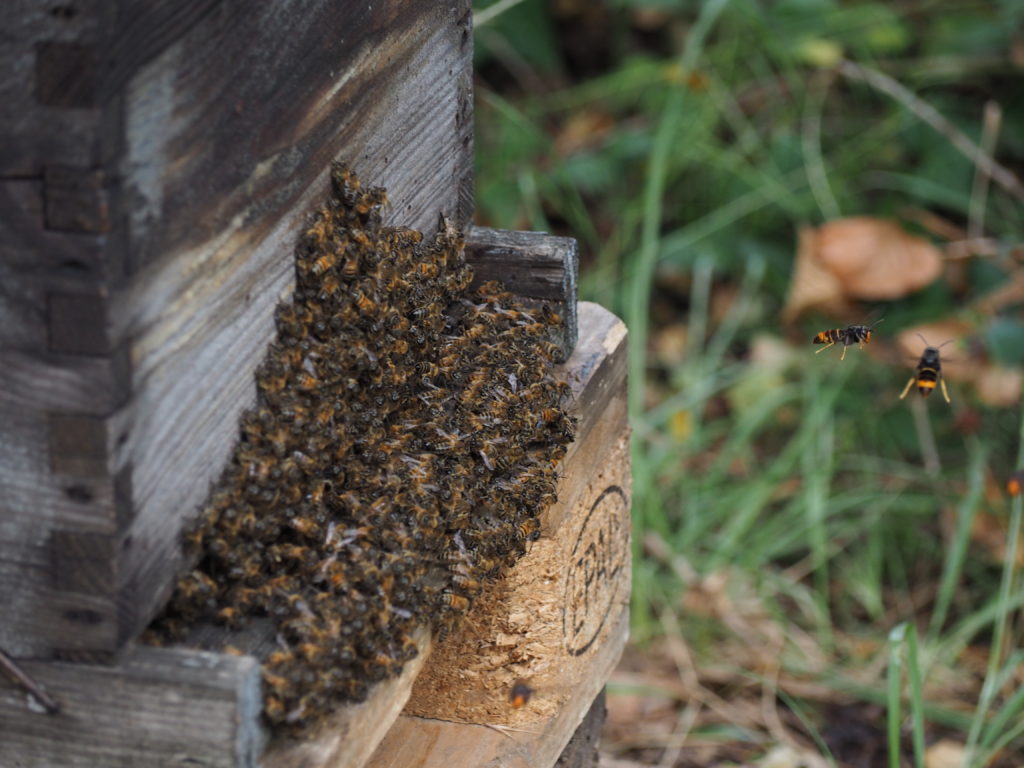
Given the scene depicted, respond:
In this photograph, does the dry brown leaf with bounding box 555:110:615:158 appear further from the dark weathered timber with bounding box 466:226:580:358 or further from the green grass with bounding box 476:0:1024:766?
the dark weathered timber with bounding box 466:226:580:358

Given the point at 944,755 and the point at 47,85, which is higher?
the point at 47,85

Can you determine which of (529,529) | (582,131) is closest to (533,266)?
(529,529)

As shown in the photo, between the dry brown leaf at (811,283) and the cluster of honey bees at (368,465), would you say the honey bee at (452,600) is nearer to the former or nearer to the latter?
the cluster of honey bees at (368,465)

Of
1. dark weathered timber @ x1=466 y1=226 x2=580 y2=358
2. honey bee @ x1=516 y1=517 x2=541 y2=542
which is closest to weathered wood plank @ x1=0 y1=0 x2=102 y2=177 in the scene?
honey bee @ x1=516 y1=517 x2=541 y2=542

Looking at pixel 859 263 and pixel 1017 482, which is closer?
pixel 1017 482

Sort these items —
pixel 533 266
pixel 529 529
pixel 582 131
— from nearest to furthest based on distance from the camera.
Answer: pixel 529 529 → pixel 533 266 → pixel 582 131

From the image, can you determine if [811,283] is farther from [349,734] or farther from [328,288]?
[349,734]
